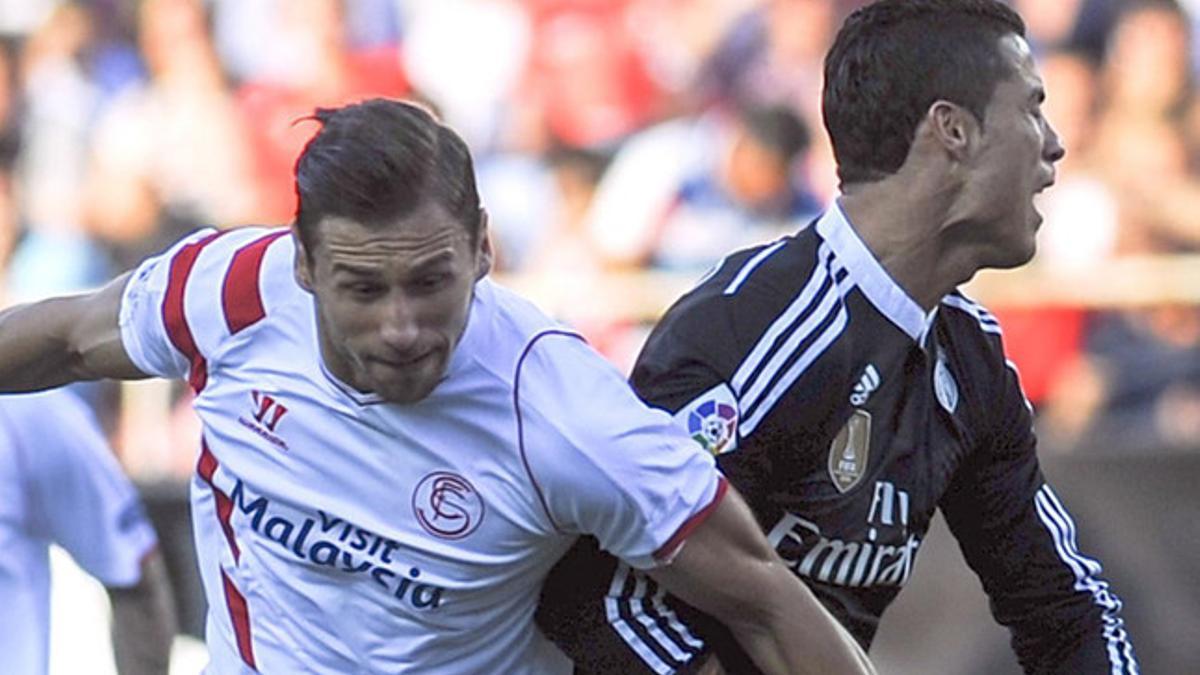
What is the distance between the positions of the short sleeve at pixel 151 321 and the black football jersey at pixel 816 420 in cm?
65

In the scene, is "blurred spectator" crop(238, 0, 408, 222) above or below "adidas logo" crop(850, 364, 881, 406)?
below

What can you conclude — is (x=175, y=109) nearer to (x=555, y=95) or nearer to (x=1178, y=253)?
(x=555, y=95)

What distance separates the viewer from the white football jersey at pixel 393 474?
3332 millimetres

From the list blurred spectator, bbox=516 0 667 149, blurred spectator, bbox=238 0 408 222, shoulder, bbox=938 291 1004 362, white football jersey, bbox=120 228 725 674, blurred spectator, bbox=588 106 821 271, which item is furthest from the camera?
blurred spectator, bbox=238 0 408 222

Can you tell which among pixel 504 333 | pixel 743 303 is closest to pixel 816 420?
pixel 743 303

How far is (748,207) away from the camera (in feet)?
29.0

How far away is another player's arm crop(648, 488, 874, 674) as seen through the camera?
132 inches

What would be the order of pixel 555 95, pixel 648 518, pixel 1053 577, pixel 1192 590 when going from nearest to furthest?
pixel 648 518, pixel 1053 577, pixel 1192 590, pixel 555 95

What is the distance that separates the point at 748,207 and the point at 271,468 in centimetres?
540

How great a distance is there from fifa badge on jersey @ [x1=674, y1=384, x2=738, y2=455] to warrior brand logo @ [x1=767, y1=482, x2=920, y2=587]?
0.70ft

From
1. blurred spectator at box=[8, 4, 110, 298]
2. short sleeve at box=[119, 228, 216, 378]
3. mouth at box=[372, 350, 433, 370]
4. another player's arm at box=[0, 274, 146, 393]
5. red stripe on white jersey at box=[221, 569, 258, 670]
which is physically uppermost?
mouth at box=[372, 350, 433, 370]

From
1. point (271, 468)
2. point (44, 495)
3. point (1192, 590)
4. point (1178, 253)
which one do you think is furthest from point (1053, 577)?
point (1178, 253)

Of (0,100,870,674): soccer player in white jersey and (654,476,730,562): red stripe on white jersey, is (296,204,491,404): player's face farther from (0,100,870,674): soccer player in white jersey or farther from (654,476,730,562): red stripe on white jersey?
(654,476,730,562): red stripe on white jersey

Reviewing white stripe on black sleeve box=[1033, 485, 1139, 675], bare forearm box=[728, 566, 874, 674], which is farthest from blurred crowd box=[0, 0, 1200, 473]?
bare forearm box=[728, 566, 874, 674]
